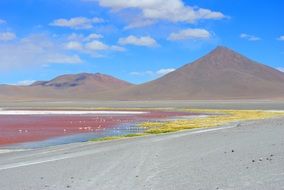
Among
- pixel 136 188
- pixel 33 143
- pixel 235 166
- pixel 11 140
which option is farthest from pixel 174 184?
pixel 11 140

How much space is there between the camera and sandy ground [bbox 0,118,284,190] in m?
11.6

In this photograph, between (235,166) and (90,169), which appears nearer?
(235,166)

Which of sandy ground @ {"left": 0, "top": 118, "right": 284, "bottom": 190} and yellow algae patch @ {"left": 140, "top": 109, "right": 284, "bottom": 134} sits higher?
yellow algae patch @ {"left": 140, "top": 109, "right": 284, "bottom": 134}

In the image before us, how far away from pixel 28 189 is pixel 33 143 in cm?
1589

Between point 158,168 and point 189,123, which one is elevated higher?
point 189,123

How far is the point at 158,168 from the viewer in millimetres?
14008

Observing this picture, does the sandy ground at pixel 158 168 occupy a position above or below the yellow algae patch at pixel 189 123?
below

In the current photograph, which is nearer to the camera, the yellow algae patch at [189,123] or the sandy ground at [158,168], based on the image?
the sandy ground at [158,168]

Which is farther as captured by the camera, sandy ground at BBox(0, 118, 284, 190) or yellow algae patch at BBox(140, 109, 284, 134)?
yellow algae patch at BBox(140, 109, 284, 134)

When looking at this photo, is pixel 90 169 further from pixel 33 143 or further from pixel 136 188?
Answer: pixel 33 143

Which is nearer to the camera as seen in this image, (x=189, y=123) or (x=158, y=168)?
(x=158, y=168)

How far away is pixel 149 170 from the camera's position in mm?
13734

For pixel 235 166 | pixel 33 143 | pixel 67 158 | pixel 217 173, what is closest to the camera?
pixel 217 173

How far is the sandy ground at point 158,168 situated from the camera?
11625mm
